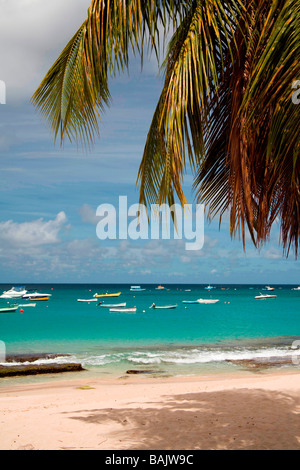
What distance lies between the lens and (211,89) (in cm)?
511

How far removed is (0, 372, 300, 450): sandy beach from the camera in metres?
6.63

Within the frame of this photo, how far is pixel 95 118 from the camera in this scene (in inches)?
184

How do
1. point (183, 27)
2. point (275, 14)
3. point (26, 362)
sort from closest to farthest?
point (275, 14)
point (183, 27)
point (26, 362)

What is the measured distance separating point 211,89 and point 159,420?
595 centimetres

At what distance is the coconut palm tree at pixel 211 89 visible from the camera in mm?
3406

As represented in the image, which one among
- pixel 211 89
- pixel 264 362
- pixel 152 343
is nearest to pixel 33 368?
pixel 264 362

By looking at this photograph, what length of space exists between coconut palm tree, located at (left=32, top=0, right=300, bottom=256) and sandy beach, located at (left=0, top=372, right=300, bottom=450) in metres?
3.56

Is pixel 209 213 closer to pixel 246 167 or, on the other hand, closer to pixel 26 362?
pixel 246 167

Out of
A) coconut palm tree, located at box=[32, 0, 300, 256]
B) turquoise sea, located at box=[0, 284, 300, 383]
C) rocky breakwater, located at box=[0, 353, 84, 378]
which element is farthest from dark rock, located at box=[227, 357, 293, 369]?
coconut palm tree, located at box=[32, 0, 300, 256]

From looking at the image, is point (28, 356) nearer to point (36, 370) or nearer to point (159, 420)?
point (36, 370)

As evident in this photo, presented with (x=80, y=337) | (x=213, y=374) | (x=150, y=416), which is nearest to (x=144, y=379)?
(x=213, y=374)

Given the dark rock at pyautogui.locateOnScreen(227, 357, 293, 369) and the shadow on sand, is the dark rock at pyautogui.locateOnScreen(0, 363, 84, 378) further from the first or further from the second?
the shadow on sand

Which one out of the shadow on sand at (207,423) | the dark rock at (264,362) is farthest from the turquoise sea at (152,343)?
the shadow on sand at (207,423)
